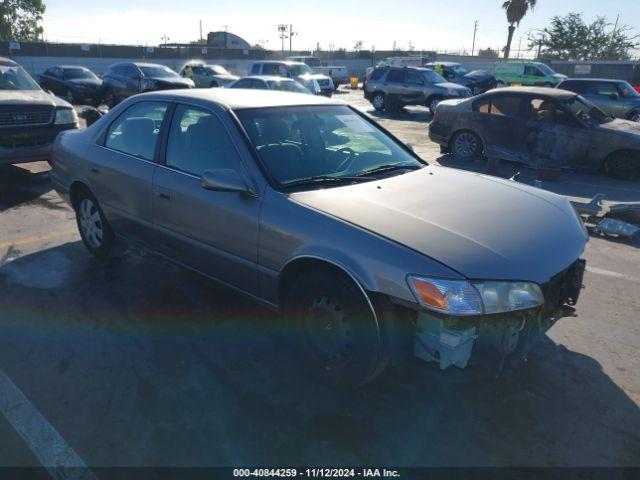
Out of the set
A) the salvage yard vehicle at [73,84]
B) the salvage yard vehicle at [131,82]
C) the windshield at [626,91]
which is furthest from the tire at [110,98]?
the windshield at [626,91]

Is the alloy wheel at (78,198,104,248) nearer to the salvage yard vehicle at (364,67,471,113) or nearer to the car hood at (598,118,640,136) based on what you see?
the car hood at (598,118,640,136)

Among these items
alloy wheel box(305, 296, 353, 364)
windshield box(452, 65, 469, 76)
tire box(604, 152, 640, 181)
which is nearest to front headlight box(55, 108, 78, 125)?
alloy wheel box(305, 296, 353, 364)

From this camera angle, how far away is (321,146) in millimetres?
3643

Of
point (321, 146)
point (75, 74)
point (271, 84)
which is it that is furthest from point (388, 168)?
point (75, 74)

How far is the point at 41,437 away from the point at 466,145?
958 centimetres

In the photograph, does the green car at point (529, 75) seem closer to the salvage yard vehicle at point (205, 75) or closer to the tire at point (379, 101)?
the tire at point (379, 101)

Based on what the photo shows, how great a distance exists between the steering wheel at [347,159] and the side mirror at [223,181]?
2.44ft

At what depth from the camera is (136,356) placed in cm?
336

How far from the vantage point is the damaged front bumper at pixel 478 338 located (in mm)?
2518

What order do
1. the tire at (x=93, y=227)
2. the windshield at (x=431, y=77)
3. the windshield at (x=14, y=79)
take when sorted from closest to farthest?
the tire at (x=93, y=227)
the windshield at (x=14, y=79)
the windshield at (x=431, y=77)

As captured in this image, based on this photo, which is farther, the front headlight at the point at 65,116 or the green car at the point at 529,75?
the green car at the point at 529,75

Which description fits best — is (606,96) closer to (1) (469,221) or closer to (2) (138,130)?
(1) (469,221)

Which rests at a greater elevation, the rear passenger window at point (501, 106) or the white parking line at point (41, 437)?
the rear passenger window at point (501, 106)

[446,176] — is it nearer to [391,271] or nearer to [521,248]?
[521,248]
